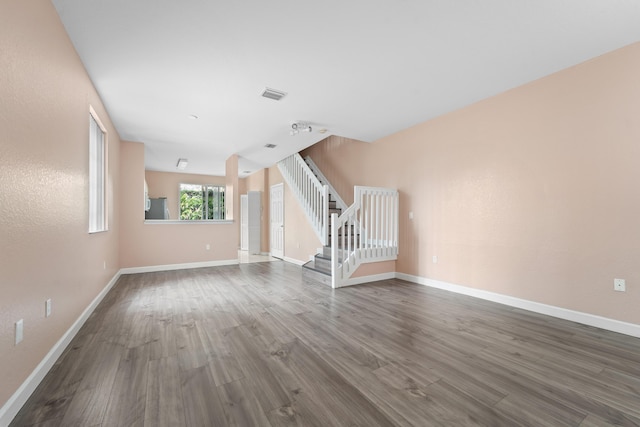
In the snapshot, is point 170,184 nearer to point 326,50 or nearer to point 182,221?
point 182,221

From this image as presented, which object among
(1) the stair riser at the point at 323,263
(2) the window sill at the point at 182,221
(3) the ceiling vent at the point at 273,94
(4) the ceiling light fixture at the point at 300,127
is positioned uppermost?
(3) the ceiling vent at the point at 273,94

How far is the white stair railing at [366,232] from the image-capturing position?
13.8 feet

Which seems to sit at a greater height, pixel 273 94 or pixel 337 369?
pixel 273 94

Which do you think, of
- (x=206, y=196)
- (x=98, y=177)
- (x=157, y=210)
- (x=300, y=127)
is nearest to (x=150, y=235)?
(x=157, y=210)

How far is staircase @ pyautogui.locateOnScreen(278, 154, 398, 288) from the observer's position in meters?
4.23

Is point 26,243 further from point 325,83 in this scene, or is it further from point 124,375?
point 325,83

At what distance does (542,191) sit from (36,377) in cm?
473

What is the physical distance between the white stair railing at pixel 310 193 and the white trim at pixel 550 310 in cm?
211

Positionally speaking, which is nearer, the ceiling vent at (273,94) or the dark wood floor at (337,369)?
the dark wood floor at (337,369)

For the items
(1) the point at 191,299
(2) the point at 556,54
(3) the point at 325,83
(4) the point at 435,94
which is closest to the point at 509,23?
(2) the point at 556,54

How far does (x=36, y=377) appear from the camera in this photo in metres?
1.68

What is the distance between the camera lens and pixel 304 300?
3.53 m

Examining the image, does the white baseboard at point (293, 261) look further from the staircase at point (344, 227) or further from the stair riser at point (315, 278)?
the stair riser at point (315, 278)

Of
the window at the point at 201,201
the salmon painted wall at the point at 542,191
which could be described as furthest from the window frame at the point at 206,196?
the salmon painted wall at the point at 542,191
